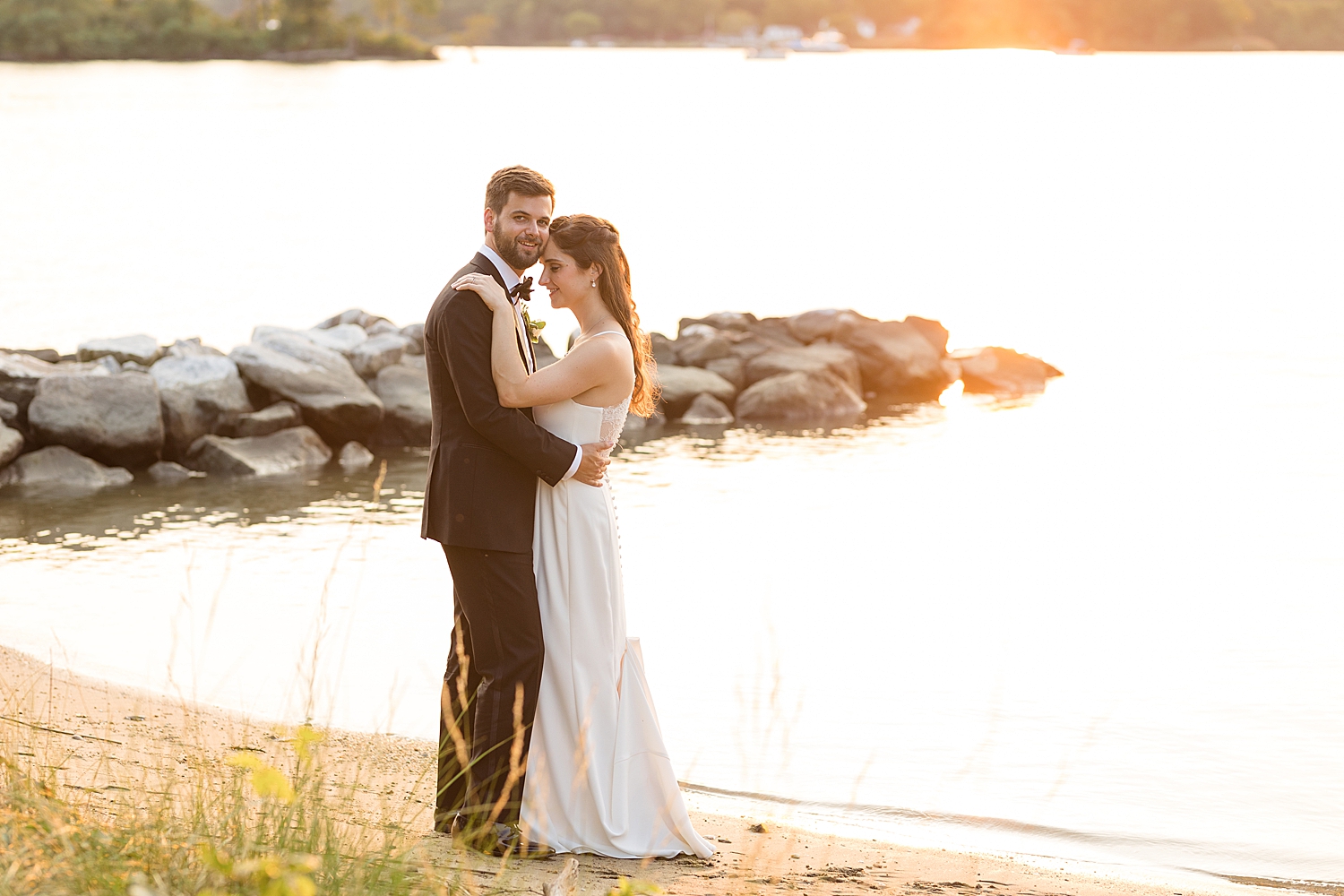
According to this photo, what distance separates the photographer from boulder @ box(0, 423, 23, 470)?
13469 millimetres

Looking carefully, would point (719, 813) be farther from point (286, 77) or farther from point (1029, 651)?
point (286, 77)

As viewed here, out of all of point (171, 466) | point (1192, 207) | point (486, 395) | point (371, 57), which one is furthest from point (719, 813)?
point (371, 57)

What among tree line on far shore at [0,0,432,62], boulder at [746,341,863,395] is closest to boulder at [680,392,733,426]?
boulder at [746,341,863,395]

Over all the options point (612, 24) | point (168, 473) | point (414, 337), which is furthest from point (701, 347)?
point (612, 24)

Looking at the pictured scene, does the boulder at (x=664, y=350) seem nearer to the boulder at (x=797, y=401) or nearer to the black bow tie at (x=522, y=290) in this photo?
the boulder at (x=797, y=401)

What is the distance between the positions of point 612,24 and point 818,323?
164914mm

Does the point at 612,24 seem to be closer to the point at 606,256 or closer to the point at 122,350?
the point at 122,350

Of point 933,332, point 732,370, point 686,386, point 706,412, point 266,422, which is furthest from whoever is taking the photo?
point 933,332

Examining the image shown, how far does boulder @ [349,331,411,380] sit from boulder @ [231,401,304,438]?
4.79ft

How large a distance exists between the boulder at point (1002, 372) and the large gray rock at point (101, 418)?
33.6 ft

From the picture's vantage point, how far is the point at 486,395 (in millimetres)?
5234

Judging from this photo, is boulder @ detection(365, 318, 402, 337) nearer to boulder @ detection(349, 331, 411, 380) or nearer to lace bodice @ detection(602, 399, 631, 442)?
boulder @ detection(349, 331, 411, 380)

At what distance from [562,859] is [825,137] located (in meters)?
72.0

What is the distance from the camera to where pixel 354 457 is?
48.5 feet
